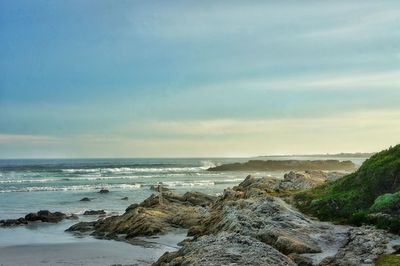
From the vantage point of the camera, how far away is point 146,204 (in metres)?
34.1

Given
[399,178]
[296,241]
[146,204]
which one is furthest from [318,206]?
[146,204]

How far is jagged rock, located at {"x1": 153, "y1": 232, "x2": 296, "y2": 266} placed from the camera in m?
12.3

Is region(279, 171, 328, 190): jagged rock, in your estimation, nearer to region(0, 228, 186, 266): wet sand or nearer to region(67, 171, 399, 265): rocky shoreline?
region(67, 171, 399, 265): rocky shoreline

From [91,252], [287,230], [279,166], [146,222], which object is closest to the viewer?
[287,230]

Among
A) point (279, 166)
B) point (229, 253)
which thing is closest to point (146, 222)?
point (229, 253)

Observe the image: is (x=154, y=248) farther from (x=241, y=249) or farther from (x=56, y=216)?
(x=56, y=216)

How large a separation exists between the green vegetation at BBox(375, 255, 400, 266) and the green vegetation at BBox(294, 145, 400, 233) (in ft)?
14.0

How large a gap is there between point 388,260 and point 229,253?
3983 millimetres

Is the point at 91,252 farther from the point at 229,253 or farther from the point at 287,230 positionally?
the point at 229,253

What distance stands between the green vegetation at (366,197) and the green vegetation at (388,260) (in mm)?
4274

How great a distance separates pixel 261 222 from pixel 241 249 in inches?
185

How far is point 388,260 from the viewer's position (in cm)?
1283

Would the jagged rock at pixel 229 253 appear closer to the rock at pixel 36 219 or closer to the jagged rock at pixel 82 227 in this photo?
the jagged rock at pixel 82 227

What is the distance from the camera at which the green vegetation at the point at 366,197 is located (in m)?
19.0
